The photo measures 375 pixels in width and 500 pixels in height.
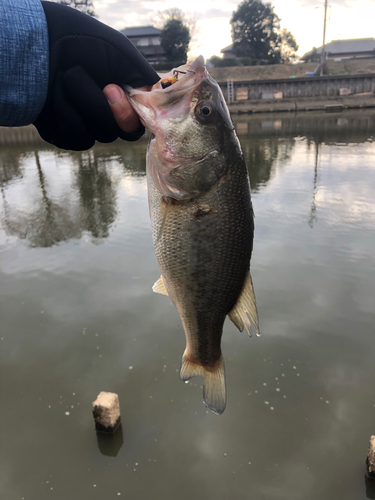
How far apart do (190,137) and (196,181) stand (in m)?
0.25

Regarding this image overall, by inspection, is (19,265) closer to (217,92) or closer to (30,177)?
(217,92)

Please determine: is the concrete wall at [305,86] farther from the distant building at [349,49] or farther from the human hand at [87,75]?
the human hand at [87,75]

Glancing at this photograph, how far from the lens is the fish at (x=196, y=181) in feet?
6.69

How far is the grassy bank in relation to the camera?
52.4 m

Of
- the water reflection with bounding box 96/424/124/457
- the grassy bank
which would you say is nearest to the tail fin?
the water reflection with bounding box 96/424/124/457

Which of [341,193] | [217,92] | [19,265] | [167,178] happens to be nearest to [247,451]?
[167,178]

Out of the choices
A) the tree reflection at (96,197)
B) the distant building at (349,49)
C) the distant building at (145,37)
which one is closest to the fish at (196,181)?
the tree reflection at (96,197)

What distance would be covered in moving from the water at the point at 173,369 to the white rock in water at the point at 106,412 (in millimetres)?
172

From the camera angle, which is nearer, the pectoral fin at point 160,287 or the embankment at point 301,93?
the pectoral fin at point 160,287

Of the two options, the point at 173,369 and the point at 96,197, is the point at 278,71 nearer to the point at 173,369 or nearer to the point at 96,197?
the point at 96,197

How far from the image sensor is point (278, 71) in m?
53.3

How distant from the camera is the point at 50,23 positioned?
181 cm

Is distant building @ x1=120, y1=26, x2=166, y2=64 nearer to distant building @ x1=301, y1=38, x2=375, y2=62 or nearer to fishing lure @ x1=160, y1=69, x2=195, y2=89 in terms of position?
distant building @ x1=301, y1=38, x2=375, y2=62

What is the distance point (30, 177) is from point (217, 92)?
16.1m
